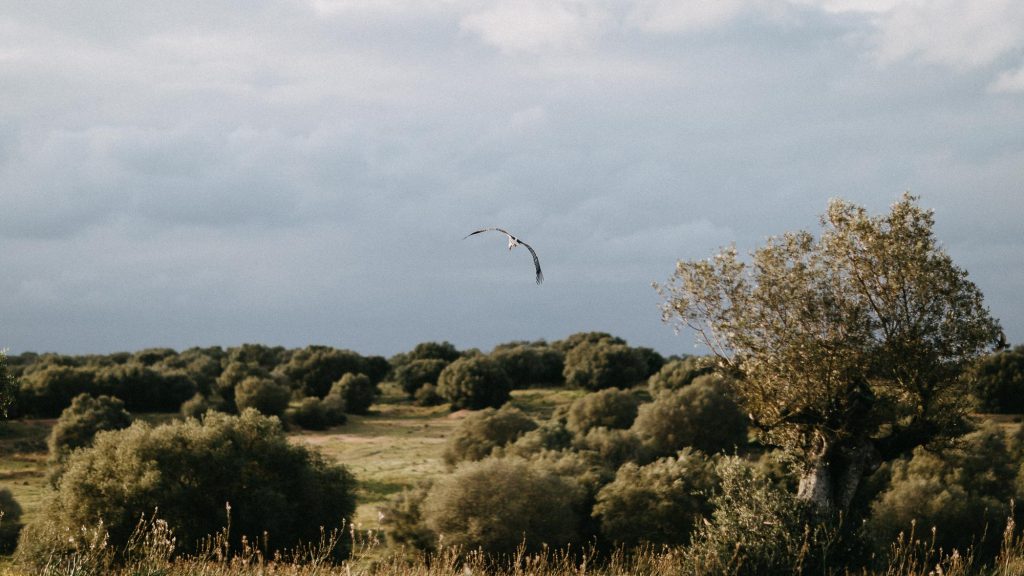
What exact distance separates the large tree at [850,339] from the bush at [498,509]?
2121 centimetres

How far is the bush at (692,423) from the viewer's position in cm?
7775

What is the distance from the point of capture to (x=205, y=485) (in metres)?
48.2

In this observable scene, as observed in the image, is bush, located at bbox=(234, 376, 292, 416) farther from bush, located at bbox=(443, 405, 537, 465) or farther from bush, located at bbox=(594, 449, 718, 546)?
bush, located at bbox=(594, 449, 718, 546)

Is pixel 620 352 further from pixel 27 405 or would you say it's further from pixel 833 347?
pixel 833 347

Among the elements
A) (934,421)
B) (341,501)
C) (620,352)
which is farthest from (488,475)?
(620,352)

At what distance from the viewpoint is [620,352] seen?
145875mm

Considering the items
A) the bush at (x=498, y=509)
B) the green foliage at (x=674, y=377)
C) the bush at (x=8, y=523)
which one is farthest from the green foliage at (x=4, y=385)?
the green foliage at (x=674, y=377)

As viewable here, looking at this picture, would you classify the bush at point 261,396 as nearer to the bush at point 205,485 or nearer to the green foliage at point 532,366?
the green foliage at point 532,366

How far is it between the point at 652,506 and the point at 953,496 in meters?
20.7

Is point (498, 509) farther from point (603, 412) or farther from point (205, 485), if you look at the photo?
point (603, 412)

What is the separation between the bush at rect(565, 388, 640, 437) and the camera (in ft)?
289

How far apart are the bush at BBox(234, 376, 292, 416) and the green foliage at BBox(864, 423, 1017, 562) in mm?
87483

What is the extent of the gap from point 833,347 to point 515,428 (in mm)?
50541

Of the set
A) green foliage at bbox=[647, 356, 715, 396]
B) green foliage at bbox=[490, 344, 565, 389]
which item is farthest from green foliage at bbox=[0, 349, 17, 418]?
green foliage at bbox=[490, 344, 565, 389]
